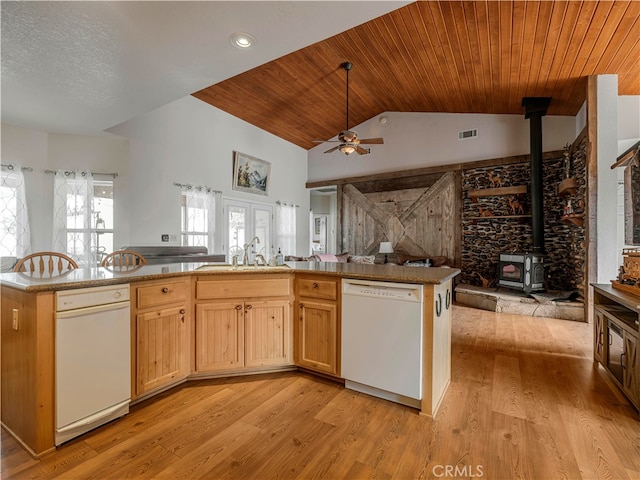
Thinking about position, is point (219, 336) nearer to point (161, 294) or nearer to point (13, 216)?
point (161, 294)

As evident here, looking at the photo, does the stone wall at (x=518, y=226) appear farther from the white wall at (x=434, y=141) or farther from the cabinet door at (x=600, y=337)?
the cabinet door at (x=600, y=337)

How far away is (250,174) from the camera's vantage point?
6.51m

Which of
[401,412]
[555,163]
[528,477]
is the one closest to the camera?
[528,477]

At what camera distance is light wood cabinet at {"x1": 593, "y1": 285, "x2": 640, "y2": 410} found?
2.03 metres

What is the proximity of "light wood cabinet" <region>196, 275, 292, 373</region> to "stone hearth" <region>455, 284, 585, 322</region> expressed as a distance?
4.03 m

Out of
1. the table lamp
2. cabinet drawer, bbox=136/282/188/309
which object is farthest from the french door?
cabinet drawer, bbox=136/282/188/309

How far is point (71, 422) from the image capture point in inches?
67.3

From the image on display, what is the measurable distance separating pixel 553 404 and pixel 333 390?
156 cm

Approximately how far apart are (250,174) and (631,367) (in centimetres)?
614

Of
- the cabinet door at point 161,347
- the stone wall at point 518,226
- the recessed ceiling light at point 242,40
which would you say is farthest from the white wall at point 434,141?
the cabinet door at point 161,347

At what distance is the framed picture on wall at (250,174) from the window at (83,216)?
2.26 m

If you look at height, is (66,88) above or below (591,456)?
above

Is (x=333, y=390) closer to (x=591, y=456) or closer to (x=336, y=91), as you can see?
(x=591, y=456)

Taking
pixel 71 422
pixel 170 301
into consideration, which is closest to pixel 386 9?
pixel 170 301
